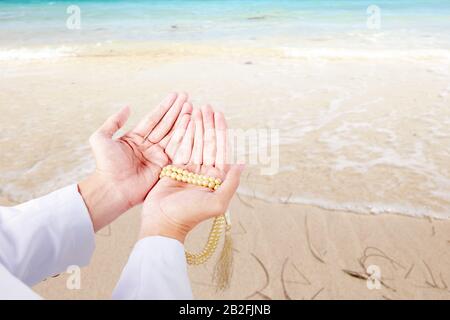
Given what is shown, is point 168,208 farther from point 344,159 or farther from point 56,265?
point 344,159

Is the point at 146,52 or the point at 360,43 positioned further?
the point at 360,43

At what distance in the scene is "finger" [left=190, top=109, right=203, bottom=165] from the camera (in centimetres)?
204

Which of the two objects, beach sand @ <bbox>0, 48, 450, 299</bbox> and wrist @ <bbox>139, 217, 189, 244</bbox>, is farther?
beach sand @ <bbox>0, 48, 450, 299</bbox>

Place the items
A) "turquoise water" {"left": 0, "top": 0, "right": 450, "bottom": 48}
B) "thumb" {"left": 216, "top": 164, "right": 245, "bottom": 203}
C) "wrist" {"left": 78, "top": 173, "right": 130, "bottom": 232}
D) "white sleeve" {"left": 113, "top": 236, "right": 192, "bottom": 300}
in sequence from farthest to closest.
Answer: "turquoise water" {"left": 0, "top": 0, "right": 450, "bottom": 48} → "wrist" {"left": 78, "top": 173, "right": 130, "bottom": 232} → "thumb" {"left": 216, "top": 164, "right": 245, "bottom": 203} → "white sleeve" {"left": 113, "top": 236, "right": 192, "bottom": 300}

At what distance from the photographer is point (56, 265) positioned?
153cm

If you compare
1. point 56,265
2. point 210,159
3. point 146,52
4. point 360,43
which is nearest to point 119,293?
point 56,265

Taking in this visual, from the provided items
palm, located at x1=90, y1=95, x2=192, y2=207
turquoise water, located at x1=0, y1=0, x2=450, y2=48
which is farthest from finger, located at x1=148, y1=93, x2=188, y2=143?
turquoise water, located at x1=0, y1=0, x2=450, y2=48

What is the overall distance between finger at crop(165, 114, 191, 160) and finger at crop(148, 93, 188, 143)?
5cm

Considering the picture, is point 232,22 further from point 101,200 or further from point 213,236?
point 213,236

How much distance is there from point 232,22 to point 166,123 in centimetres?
1217

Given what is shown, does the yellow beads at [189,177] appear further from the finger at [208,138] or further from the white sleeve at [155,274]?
the white sleeve at [155,274]

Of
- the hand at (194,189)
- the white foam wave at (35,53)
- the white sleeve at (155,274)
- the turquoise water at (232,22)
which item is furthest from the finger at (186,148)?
the turquoise water at (232,22)

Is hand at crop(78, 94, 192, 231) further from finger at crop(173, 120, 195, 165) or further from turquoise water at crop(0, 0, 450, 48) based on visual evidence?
turquoise water at crop(0, 0, 450, 48)

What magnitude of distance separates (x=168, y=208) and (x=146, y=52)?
7.36 metres
